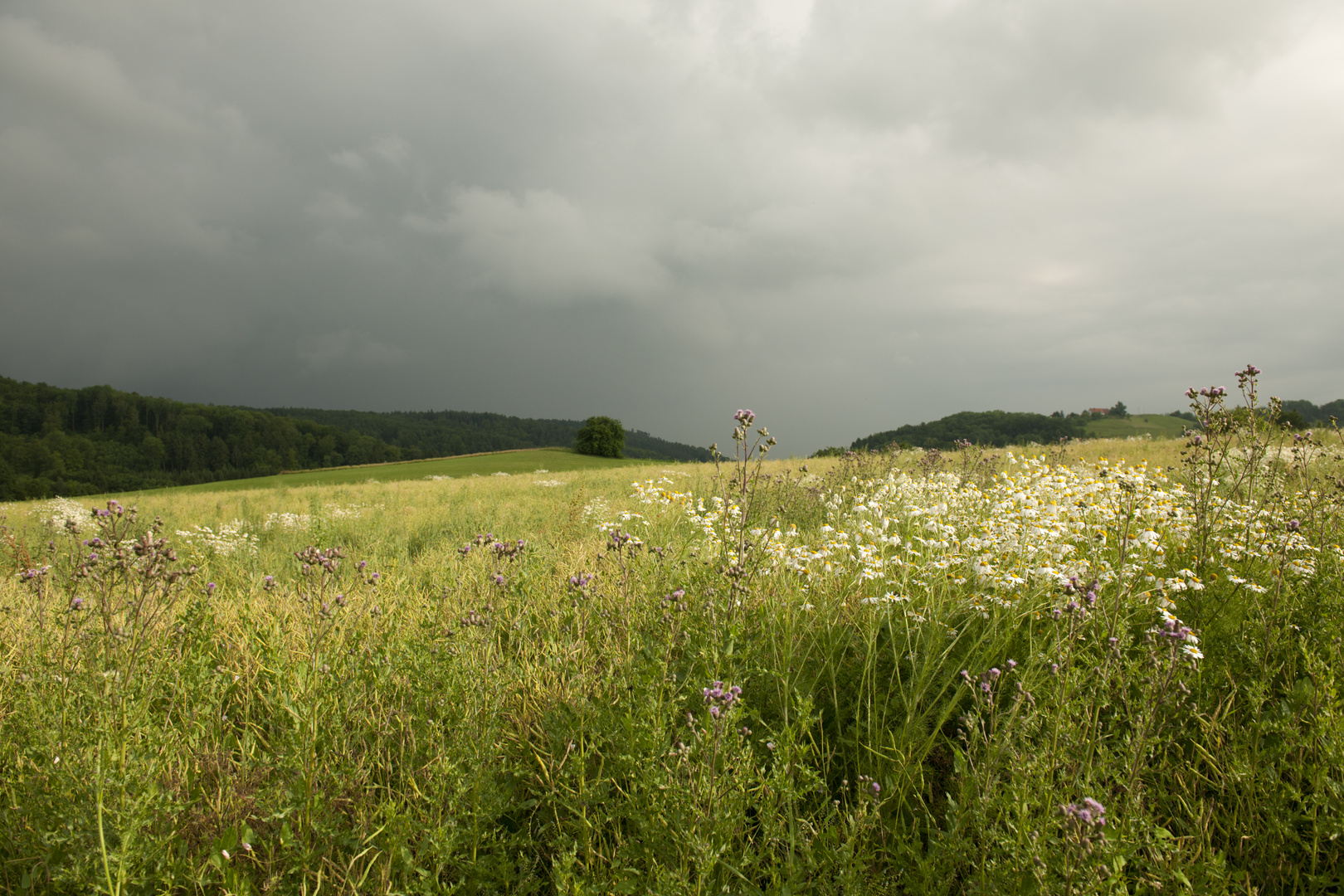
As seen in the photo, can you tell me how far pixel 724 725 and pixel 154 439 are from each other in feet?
302

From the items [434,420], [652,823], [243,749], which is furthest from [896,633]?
[434,420]

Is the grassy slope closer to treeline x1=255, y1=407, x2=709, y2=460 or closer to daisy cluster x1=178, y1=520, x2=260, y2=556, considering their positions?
daisy cluster x1=178, y1=520, x2=260, y2=556

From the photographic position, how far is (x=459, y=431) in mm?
116250

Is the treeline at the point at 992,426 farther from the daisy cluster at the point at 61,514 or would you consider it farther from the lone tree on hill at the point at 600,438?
the daisy cluster at the point at 61,514

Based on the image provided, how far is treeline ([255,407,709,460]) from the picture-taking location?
9862 centimetres

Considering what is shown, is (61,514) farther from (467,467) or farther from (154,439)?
(154,439)

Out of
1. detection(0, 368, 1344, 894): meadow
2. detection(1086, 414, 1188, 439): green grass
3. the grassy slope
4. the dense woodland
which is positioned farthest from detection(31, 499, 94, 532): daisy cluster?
detection(1086, 414, 1188, 439): green grass

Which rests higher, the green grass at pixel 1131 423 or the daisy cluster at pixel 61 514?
the green grass at pixel 1131 423

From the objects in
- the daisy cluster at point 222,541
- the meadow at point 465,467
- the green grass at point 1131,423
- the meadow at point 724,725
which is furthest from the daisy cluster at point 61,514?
the green grass at point 1131,423

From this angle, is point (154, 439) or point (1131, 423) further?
point (154, 439)

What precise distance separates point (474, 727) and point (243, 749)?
3.48 feet

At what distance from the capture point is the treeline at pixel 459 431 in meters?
98.6

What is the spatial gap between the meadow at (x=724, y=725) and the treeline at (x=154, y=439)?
67.6m

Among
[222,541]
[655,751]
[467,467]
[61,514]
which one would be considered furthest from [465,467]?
[655,751]
